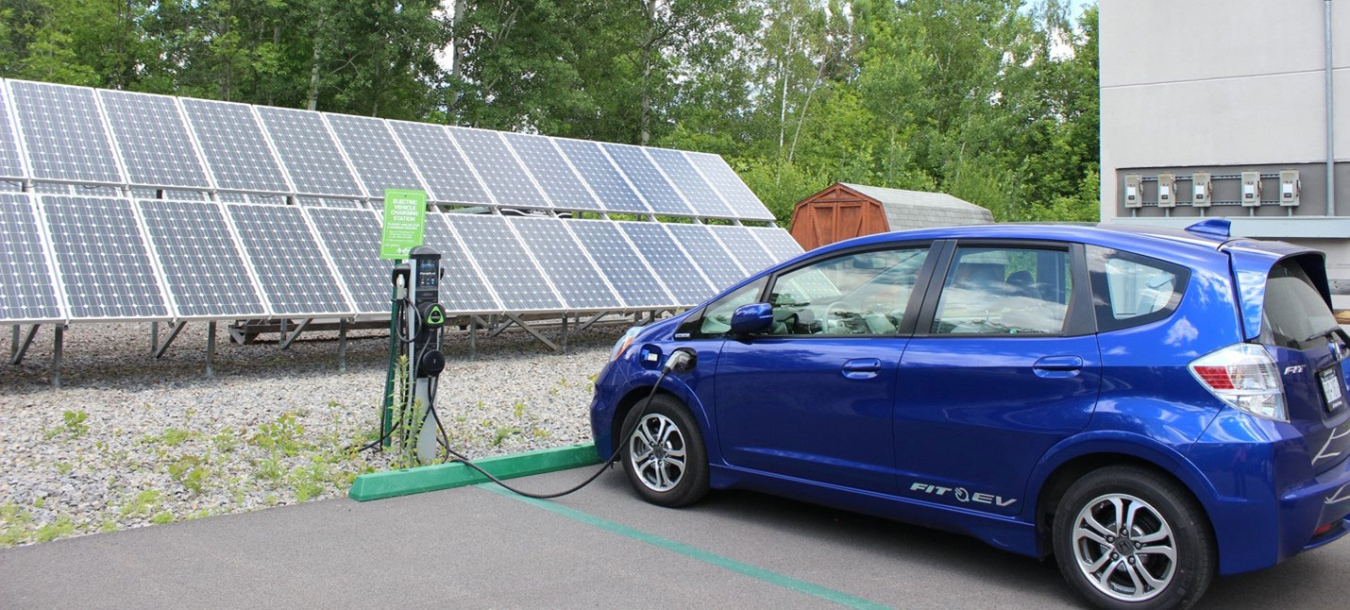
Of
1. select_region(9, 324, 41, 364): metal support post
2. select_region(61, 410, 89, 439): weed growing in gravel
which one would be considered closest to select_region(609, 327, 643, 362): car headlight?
select_region(61, 410, 89, 439): weed growing in gravel

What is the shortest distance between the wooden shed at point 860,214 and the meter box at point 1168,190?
195 inches

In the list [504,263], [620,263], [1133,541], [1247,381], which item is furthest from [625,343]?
[620,263]

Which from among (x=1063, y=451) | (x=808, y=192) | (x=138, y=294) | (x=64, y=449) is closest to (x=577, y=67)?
(x=808, y=192)

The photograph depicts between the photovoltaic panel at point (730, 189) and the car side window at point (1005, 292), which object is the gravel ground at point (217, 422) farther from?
the photovoltaic panel at point (730, 189)

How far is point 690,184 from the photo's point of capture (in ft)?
57.4

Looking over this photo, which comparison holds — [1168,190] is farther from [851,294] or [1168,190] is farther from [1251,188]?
[851,294]

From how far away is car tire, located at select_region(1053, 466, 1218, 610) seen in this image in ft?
14.0

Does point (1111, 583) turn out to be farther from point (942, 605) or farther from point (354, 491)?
point (354, 491)

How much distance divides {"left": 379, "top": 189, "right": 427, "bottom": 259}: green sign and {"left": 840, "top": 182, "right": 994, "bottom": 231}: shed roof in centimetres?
1420

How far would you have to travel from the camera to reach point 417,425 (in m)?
7.04

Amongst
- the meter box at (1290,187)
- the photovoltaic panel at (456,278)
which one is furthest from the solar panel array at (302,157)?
the meter box at (1290,187)

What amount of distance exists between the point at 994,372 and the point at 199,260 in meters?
8.48

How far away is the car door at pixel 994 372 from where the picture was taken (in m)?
4.63

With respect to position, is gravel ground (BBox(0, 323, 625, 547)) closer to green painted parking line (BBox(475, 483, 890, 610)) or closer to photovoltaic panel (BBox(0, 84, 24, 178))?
green painted parking line (BBox(475, 483, 890, 610))
